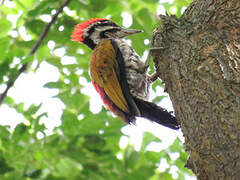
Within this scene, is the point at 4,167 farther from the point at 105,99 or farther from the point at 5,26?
the point at 5,26

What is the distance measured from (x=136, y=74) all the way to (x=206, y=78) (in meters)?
1.75

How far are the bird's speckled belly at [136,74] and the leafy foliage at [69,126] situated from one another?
124 millimetres

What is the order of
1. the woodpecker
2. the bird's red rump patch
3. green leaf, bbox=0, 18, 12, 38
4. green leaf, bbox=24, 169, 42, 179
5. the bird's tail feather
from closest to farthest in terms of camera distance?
the bird's tail feather < the woodpecker < the bird's red rump patch < green leaf, bbox=24, 169, 42, 179 < green leaf, bbox=0, 18, 12, 38

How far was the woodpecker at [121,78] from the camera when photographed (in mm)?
3863

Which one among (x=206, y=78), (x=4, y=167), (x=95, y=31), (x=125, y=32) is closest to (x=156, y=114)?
(x=125, y=32)

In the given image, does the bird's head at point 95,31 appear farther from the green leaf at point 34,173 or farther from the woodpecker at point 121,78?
the green leaf at point 34,173

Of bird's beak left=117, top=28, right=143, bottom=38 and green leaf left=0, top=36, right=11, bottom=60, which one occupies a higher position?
bird's beak left=117, top=28, right=143, bottom=38

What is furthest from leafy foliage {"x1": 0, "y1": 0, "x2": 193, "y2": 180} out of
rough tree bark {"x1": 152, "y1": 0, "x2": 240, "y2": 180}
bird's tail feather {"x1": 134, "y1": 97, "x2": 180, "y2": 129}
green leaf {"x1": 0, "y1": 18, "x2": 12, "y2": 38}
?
rough tree bark {"x1": 152, "y1": 0, "x2": 240, "y2": 180}

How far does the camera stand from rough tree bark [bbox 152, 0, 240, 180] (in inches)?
90.2

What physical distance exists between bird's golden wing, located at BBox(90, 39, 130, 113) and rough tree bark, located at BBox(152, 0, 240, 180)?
0.93 metres

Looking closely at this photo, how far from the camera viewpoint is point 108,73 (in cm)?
409

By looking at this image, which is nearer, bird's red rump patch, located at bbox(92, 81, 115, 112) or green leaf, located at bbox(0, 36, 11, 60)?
bird's red rump patch, located at bbox(92, 81, 115, 112)

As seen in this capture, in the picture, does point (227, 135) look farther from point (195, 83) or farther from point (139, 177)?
point (139, 177)

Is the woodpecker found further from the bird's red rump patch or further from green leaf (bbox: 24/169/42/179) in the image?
green leaf (bbox: 24/169/42/179)
